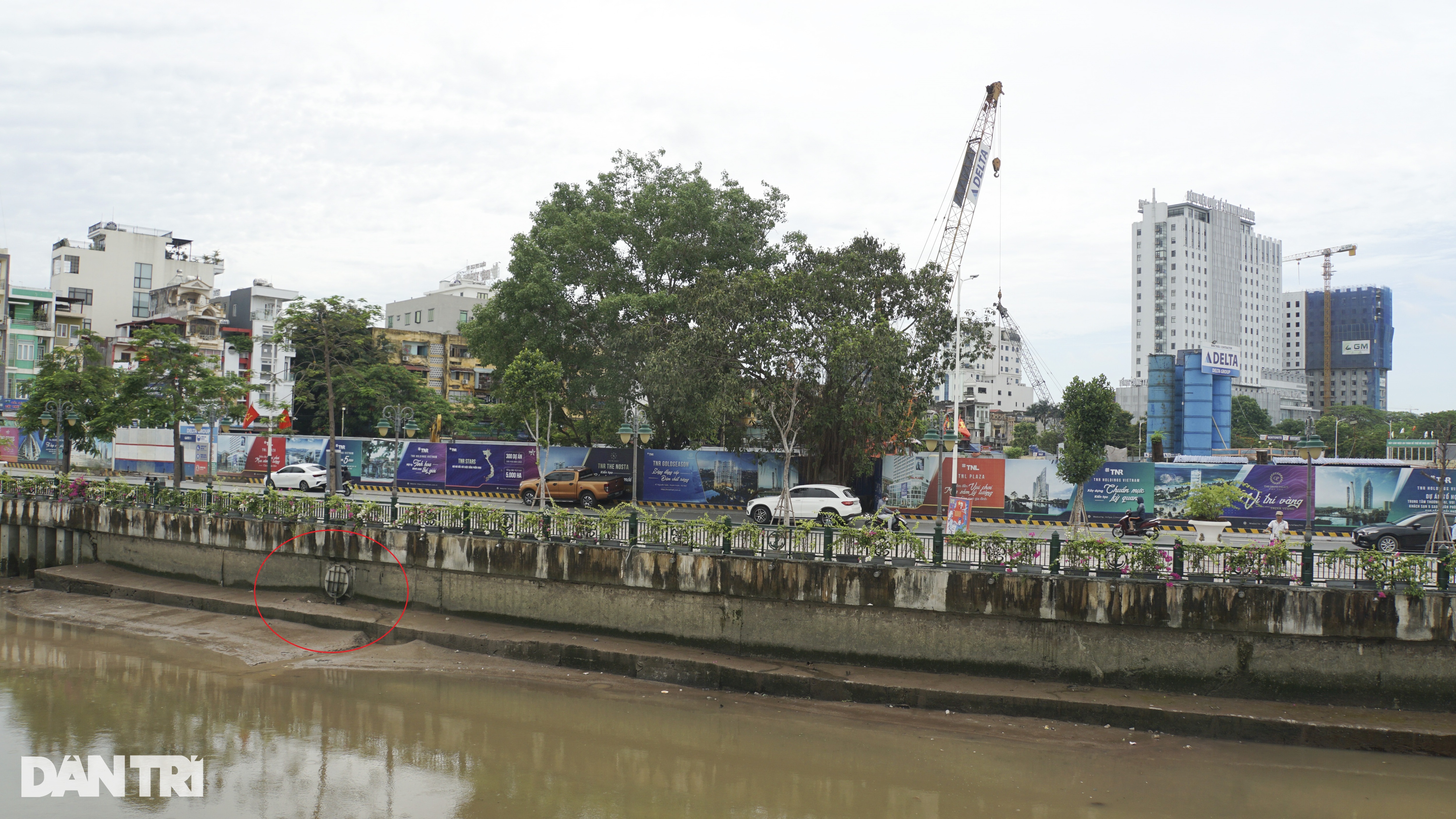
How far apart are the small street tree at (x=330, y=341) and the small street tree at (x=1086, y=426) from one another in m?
Result: 26.1

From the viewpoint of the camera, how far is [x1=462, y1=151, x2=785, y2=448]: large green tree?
3600 centimetres

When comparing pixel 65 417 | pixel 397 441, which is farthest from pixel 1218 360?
pixel 65 417

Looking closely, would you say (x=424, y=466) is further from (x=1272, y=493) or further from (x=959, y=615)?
(x=1272, y=493)

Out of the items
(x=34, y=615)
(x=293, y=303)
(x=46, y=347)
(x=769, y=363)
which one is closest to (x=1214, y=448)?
(x=769, y=363)

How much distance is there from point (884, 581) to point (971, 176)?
56.3m

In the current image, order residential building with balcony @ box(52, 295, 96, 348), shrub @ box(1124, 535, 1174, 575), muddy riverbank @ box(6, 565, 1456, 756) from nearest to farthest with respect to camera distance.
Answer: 1. muddy riverbank @ box(6, 565, 1456, 756)
2. shrub @ box(1124, 535, 1174, 575)
3. residential building with balcony @ box(52, 295, 96, 348)

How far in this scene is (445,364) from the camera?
86750 mm

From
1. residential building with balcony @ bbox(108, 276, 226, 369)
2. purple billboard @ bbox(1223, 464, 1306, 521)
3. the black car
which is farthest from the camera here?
residential building with balcony @ bbox(108, 276, 226, 369)

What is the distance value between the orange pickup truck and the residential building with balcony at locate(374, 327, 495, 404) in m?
51.8

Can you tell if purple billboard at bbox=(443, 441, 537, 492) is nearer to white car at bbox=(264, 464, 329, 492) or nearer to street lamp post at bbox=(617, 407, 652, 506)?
street lamp post at bbox=(617, 407, 652, 506)

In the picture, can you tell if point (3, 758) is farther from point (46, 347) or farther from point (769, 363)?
point (46, 347)

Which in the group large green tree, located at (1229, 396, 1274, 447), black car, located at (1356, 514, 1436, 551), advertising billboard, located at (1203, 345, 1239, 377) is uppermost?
advertising billboard, located at (1203, 345, 1239, 377)

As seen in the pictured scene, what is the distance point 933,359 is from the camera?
109 ft

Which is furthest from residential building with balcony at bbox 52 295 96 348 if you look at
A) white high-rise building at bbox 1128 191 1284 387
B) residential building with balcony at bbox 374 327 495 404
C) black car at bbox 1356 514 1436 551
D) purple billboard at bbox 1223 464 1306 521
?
white high-rise building at bbox 1128 191 1284 387
